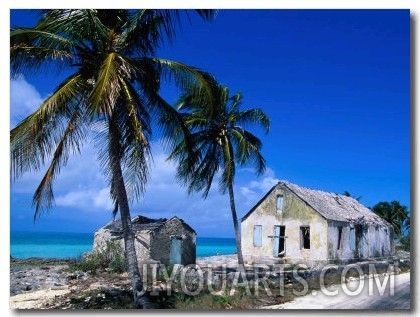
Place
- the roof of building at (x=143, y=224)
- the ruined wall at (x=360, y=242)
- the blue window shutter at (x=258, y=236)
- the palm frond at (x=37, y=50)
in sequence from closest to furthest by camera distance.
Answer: the palm frond at (x=37, y=50), the roof of building at (x=143, y=224), the ruined wall at (x=360, y=242), the blue window shutter at (x=258, y=236)

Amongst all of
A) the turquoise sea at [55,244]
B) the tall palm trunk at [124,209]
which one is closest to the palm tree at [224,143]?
the turquoise sea at [55,244]

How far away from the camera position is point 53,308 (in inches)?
289

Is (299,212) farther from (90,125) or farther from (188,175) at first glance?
(90,125)

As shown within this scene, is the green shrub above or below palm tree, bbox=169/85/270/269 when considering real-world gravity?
below

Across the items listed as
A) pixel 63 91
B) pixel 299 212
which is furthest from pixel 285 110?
pixel 299 212

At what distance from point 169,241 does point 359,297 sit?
22.1ft

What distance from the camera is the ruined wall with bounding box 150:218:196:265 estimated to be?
44.5ft

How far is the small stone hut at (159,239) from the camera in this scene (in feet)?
44.1

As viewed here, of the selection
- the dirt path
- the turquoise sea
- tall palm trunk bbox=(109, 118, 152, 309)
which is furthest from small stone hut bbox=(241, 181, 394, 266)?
tall palm trunk bbox=(109, 118, 152, 309)

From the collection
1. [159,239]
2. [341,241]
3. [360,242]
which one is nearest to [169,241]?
[159,239]

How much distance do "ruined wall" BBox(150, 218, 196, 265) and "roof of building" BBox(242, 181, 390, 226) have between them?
350 centimetres

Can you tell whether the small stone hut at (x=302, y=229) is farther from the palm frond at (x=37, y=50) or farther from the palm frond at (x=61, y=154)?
the palm frond at (x=37, y=50)

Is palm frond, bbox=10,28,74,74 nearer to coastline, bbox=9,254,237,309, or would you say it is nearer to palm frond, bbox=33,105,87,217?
palm frond, bbox=33,105,87,217

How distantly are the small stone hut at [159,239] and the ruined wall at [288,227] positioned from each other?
319cm
